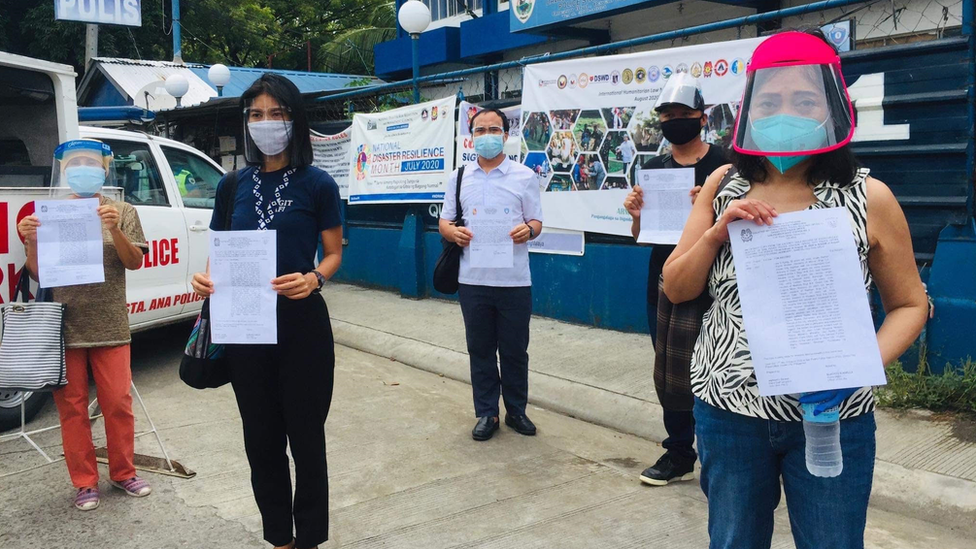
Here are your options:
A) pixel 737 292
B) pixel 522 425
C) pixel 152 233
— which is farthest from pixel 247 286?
pixel 152 233

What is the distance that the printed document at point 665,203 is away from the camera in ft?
12.8

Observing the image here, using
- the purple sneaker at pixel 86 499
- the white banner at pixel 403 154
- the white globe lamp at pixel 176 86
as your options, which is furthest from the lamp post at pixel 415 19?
the purple sneaker at pixel 86 499

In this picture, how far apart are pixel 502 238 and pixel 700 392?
2.91 m

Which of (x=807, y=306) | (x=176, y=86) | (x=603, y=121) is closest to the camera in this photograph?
(x=807, y=306)

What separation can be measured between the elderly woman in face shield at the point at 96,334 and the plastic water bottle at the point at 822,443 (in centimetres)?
333

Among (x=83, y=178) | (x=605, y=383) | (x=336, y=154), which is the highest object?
(x=336, y=154)

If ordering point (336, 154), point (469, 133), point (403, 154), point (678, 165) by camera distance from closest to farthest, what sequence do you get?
1. point (678, 165)
2. point (469, 133)
3. point (403, 154)
4. point (336, 154)

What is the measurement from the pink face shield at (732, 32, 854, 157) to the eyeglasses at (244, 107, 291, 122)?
70.2 inches

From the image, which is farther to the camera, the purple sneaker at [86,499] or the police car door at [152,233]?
the police car door at [152,233]

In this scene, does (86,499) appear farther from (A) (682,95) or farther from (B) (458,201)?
(A) (682,95)

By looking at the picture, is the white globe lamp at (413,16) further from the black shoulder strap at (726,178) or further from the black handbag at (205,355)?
the black shoulder strap at (726,178)

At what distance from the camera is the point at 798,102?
195 cm

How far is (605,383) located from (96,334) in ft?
11.2

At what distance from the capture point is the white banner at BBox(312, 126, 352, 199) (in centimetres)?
1055
